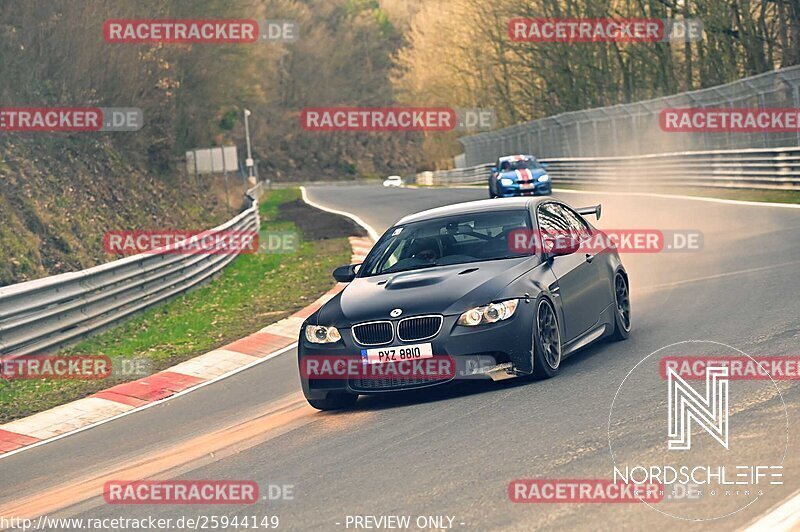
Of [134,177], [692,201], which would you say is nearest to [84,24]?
[134,177]

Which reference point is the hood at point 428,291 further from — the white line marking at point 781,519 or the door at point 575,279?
→ the white line marking at point 781,519

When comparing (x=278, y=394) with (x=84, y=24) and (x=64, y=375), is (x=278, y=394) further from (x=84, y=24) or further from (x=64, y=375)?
(x=84, y=24)

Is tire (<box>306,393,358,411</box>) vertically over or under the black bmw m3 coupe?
under

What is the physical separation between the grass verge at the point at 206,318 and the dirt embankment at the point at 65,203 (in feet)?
9.39

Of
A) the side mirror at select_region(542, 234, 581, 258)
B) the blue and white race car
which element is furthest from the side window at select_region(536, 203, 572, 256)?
the blue and white race car

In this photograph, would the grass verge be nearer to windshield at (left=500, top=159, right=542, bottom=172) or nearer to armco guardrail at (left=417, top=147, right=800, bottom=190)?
armco guardrail at (left=417, top=147, right=800, bottom=190)

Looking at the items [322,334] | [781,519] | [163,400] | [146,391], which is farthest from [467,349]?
[146,391]

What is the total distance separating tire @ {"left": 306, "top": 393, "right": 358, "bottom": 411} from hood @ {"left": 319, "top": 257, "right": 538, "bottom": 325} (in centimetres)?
59

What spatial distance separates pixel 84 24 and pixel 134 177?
181 inches

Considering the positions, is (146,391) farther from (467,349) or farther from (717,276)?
(717,276)

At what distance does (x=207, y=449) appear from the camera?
8.43 m

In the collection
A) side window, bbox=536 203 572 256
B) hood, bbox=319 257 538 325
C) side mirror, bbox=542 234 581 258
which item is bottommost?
hood, bbox=319 257 538 325

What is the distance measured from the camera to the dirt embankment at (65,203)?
21.5m

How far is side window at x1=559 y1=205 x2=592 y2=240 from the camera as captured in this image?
11.0 metres
